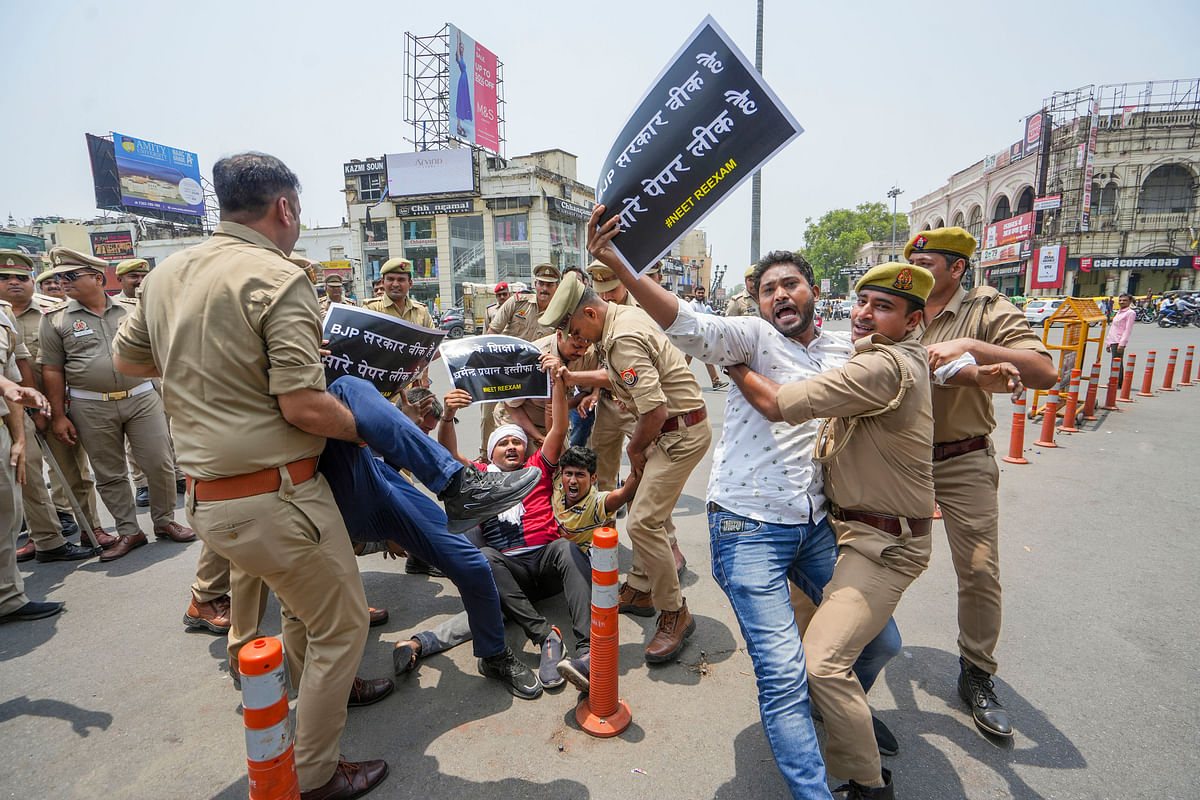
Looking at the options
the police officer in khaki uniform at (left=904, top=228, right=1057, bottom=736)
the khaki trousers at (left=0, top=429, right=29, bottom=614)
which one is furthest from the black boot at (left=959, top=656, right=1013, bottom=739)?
the khaki trousers at (left=0, top=429, right=29, bottom=614)

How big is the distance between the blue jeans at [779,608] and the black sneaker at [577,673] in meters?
0.90

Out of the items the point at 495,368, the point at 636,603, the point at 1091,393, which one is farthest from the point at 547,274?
the point at 1091,393

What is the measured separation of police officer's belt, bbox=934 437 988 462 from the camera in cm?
281

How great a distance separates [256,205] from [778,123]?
1.94 m

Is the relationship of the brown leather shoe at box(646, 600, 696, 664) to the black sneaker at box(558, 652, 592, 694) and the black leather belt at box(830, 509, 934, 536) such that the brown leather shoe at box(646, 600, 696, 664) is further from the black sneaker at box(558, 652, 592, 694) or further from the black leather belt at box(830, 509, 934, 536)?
the black leather belt at box(830, 509, 934, 536)

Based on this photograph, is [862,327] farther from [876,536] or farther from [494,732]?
[494,732]

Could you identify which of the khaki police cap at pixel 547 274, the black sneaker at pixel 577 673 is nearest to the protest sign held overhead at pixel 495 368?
the black sneaker at pixel 577 673

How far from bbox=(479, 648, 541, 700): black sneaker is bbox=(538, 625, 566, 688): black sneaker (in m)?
0.05

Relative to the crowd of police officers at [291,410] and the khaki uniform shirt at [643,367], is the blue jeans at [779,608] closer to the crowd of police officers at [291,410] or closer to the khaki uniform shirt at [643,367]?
the crowd of police officers at [291,410]

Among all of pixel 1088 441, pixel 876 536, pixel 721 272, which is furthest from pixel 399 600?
pixel 721 272

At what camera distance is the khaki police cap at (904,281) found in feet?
7.26

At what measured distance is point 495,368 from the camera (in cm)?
436

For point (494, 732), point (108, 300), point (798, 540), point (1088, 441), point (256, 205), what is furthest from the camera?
point (1088, 441)

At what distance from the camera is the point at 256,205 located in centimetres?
212
